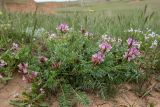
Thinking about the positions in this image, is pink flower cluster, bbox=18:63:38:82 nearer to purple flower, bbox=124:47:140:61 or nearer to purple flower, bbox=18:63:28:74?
Result: purple flower, bbox=18:63:28:74

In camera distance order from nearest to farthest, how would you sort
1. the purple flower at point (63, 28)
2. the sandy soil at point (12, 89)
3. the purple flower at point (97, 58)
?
the purple flower at point (97, 58) < the sandy soil at point (12, 89) < the purple flower at point (63, 28)

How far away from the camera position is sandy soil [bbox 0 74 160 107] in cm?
404

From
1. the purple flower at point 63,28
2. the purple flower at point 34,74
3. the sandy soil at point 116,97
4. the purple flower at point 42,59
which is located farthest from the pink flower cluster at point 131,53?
the purple flower at point 34,74

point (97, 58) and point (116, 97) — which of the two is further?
point (116, 97)

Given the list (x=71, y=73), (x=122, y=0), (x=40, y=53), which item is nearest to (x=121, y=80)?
(x=71, y=73)

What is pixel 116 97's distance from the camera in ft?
13.7

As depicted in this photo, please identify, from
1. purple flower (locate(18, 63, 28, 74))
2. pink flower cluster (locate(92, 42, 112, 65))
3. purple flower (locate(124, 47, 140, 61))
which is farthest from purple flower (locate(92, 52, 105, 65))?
purple flower (locate(18, 63, 28, 74))

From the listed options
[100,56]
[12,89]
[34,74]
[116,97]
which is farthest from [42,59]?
[116,97]

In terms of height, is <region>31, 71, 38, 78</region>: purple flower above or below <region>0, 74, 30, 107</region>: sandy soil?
above

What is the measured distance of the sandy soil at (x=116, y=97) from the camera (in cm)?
404

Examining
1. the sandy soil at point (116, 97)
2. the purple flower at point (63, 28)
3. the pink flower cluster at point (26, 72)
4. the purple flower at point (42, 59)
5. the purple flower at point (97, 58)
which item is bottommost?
the sandy soil at point (116, 97)

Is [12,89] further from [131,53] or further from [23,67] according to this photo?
[131,53]

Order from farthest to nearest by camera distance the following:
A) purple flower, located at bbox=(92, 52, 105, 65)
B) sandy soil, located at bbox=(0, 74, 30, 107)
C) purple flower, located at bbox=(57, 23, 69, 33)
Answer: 1. purple flower, located at bbox=(57, 23, 69, 33)
2. sandy soil, located at bbox=(0, 74, 30, 107)
3. purple flower, located at bbox=(92, 52, 105, 65)

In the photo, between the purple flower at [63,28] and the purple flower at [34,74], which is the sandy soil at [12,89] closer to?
the purple flower at [34,74]
